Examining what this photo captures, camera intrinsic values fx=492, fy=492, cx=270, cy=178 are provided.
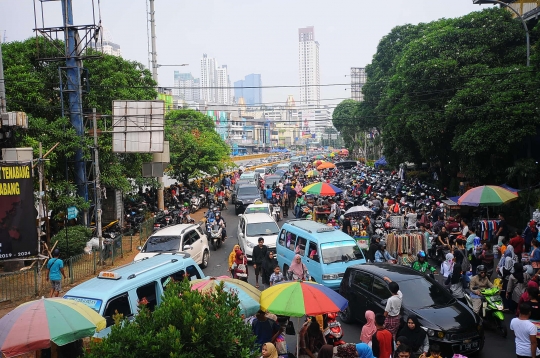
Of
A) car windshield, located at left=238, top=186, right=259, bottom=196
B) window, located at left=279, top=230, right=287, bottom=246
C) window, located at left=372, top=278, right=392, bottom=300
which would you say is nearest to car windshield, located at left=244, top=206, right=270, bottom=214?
window, located at left=279, top=230, right=287, bottom=246

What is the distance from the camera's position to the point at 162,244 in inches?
619

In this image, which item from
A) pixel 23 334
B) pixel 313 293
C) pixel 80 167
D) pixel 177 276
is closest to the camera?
pixel 23 334

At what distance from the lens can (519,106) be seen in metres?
19.3

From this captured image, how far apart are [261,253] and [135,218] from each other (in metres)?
14.1

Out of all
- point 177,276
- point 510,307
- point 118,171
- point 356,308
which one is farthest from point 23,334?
point 118,171

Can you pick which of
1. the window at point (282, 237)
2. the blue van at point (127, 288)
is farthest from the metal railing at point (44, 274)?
the window at point (282, 237)

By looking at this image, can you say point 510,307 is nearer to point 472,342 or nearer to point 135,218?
point 472,342

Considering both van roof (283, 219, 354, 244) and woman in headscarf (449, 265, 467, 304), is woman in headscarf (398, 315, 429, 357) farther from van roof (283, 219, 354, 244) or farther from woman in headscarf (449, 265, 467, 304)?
van roof (283, 219, 354, 244)

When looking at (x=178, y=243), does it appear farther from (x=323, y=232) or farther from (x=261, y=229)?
(x=323, y=232)

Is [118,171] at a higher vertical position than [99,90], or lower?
lower

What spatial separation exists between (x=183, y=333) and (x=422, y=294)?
19.1 feet

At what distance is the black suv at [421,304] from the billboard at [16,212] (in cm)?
930

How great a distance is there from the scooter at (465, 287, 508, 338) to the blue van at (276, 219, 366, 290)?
3286mm

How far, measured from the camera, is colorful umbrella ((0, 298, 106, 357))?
648cm
